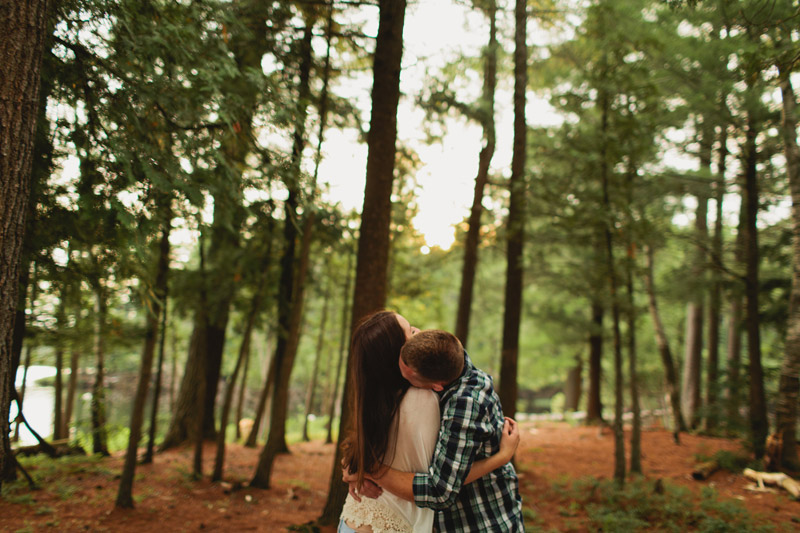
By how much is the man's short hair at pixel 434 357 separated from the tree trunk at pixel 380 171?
3.64 meters

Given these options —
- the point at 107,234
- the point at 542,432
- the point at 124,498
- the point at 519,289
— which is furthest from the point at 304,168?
the point at 542,432

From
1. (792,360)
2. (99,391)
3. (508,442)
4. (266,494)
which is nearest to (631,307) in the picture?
(792,360)

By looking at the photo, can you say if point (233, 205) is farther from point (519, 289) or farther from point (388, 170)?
point (519, 289)

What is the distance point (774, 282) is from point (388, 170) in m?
8.73

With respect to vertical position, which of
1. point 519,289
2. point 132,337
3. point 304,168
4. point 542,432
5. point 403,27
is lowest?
point 542,432

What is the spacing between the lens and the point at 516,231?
9.27 metres

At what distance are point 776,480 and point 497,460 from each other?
7496mm

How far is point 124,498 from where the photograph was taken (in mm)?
6090

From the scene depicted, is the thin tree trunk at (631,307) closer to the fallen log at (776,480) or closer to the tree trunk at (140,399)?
the fallen log at (776,480)

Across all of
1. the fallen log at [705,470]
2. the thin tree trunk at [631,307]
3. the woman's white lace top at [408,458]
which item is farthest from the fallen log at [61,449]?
the fallen log at [705,470]

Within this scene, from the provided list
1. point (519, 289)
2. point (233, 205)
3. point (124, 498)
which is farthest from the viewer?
point (519, 289)

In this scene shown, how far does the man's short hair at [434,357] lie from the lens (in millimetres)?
1973

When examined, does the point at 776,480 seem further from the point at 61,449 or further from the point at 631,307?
the point at 61,449

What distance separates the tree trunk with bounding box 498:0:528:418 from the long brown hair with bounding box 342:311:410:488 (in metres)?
7.16
